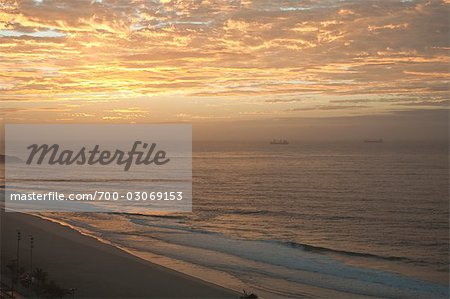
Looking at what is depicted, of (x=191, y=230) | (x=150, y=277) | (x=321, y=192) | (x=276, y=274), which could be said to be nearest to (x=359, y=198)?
(x=321, y=192)

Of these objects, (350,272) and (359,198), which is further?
(359,198)

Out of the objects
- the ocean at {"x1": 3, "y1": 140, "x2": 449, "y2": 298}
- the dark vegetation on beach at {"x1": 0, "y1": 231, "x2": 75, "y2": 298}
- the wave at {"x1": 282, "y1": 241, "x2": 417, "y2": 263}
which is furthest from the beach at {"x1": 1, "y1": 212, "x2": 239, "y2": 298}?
the wave at {"x1": 282, "y1": 241, "x2": 417, "y2": 263}

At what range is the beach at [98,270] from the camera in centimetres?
2203

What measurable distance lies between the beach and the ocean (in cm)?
153

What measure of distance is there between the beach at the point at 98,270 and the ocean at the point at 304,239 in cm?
153

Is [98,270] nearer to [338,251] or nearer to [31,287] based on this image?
[31,287]

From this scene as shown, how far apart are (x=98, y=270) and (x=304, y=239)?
14.4m

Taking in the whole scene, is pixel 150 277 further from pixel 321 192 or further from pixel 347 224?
pixel 321 192

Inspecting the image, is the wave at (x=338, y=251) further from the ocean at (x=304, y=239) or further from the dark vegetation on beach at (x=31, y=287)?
the dark vegetation on beach at (x=31, y=287)

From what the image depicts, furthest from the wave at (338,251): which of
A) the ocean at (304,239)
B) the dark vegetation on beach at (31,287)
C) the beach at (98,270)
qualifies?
the dark vegetation on beach at (31,287)

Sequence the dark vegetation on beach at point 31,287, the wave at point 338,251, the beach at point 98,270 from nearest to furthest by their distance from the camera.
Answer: the dark vegetation on beach at point 31,287 < the beach at point 98,270 < the wave at point 338,251

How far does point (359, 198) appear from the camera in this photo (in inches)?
2158

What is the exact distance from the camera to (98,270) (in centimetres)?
2552

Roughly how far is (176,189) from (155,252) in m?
40.7
